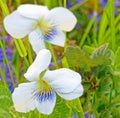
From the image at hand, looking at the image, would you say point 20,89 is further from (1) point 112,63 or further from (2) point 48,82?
(1) point 112,63

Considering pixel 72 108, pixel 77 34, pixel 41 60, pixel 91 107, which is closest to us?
pixel 41 60

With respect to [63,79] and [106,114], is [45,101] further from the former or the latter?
[106,114]

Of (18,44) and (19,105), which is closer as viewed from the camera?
(19,105)

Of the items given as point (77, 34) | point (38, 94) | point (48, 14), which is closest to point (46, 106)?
point (38, 94)

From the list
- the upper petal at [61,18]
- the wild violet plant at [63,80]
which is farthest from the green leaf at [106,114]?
the upper petal at [61,18]

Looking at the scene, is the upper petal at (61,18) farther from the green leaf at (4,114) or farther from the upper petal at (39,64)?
the green leaf at (4,114)

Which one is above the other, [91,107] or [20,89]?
[20,89]

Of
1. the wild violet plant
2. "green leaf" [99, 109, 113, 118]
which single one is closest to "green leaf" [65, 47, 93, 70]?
the wild violet plant
